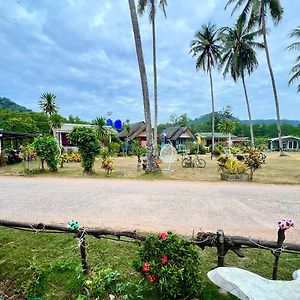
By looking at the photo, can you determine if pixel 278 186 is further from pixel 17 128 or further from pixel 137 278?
pixel 17 128

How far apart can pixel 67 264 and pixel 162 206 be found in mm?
3024

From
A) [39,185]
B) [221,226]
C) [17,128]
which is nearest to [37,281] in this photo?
[221,226]

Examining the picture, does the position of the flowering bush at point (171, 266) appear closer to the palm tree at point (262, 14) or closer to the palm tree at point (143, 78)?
the palm tree at point (143, 78)

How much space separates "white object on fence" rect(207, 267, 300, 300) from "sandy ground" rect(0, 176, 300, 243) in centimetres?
197

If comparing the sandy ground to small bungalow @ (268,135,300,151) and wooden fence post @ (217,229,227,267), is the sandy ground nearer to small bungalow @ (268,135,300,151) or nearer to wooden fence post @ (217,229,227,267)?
wooden fence post @ (217,229,227,267)

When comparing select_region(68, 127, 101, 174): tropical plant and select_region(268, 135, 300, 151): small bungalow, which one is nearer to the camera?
select_region(68, 127, 101, 174): tropical plant

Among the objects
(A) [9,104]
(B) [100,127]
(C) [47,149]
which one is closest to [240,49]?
(B) [100,127]

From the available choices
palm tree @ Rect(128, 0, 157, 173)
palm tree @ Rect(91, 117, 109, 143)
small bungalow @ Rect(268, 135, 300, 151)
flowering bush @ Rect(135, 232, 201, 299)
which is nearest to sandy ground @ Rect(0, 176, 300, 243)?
flowering bush @ Rect(135, 232, 201, 299)

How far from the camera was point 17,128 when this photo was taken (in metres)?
32.4

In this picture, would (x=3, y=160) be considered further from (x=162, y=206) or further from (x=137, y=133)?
(x=137, y=133)

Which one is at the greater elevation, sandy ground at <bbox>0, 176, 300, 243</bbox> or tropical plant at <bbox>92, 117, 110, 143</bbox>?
tropical plant at <bbox>92, 117, 110, 143</bbox>

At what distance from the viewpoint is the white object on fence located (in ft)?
6.67

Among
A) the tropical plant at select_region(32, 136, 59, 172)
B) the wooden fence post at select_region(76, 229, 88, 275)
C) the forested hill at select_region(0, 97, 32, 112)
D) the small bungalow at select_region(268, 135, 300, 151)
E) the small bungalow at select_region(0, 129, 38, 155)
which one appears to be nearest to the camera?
the wooden fence post at select_region(76, 229, 88, 275)

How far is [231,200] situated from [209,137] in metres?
40.6
